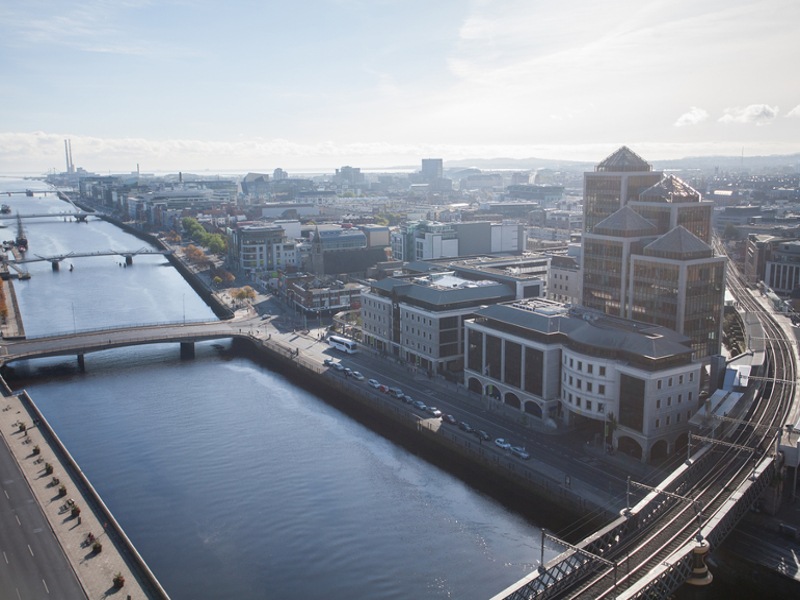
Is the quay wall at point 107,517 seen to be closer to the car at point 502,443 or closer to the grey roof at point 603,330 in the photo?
the car at point 502,443

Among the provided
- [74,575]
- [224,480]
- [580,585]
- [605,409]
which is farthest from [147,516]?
[605,409]

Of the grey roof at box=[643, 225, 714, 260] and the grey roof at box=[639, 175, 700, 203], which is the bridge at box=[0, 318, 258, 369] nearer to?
the grey roof at box=[639, 175, 700, 203]

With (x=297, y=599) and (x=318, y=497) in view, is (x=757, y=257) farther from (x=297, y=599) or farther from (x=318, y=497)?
(x=297, y=599)

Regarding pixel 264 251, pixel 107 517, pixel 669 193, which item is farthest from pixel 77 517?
pixel 264 251

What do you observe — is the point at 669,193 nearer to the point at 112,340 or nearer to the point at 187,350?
the point at 187,350

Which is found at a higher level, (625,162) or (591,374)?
(625,162)

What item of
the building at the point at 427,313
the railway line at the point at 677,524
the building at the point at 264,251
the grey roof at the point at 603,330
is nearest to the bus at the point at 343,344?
the building at the point at 427,313

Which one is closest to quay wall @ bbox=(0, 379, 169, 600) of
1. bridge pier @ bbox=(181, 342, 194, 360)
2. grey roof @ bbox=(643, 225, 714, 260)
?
bridge pier @ bbox=(181, 342, 194, 360)
